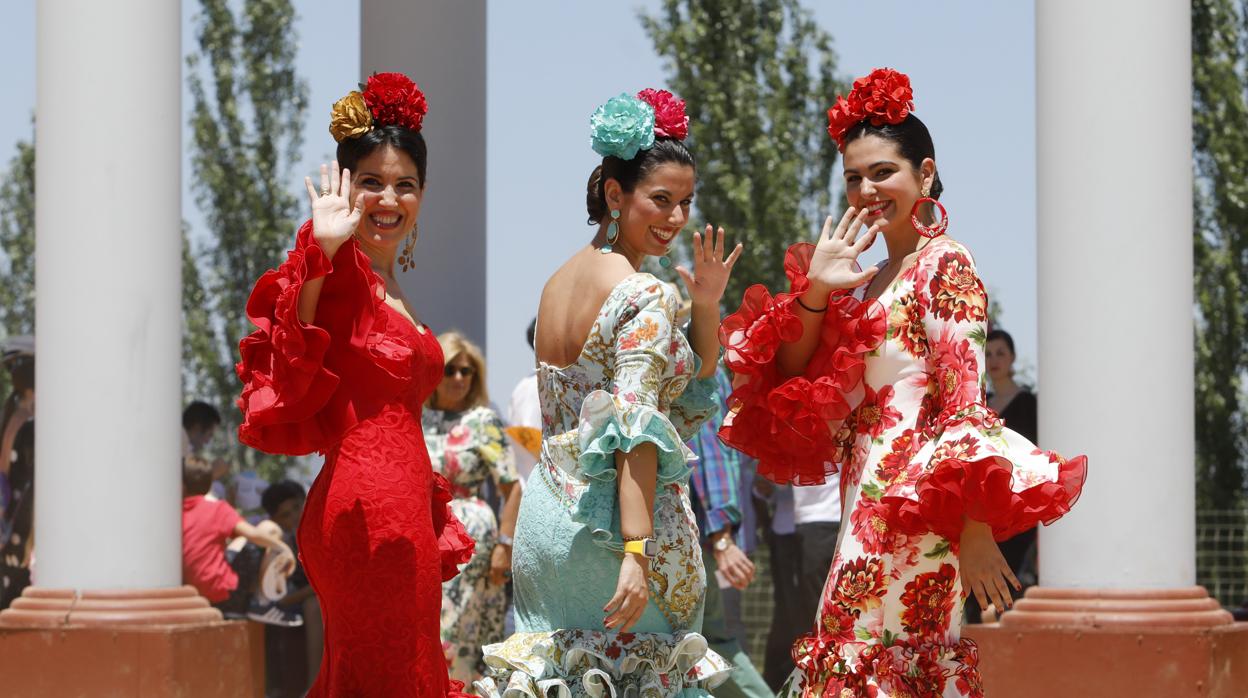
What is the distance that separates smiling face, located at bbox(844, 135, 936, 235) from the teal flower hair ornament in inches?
21.7

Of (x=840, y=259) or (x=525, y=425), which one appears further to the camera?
(x=525, y=425)

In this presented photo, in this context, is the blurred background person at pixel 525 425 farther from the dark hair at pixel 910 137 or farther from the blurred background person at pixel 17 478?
the dark hair at pixel 910 137

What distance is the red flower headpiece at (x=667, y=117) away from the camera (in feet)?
17.2

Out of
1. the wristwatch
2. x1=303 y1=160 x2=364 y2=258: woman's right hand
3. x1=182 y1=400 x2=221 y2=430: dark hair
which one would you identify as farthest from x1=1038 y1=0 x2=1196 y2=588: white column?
x1=182 y1=400 x2=221 y2=430: dark hair

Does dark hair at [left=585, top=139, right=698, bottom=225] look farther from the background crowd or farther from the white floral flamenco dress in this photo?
the background crowd

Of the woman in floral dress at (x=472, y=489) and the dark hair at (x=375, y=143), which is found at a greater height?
the dark hair at (x=375, y=143)

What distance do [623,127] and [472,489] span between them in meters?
3.70

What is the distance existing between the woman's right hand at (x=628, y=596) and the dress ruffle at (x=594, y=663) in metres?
0.11

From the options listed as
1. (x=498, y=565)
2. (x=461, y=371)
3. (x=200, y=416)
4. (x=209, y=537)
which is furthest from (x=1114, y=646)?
(x=200, y=416)

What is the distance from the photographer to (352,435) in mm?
4871

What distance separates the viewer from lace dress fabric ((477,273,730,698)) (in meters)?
4.90

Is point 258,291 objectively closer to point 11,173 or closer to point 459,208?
point 459,208

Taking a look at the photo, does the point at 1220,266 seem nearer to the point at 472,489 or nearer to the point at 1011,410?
the point at 1011,410

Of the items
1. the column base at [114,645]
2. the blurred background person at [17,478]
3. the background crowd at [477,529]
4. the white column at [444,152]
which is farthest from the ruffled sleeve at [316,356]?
the blurred background person at [17,478]
